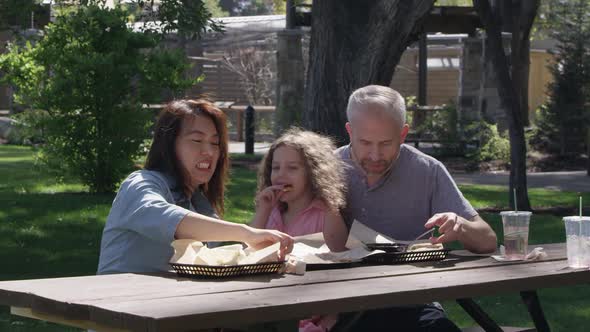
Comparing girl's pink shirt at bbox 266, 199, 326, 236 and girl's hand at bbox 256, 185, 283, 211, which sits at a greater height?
girl's hand at bbox 256, 185, 283, 211

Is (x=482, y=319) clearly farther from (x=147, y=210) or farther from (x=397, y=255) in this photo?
(x=147, y=210)

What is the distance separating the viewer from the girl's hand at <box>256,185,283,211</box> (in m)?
4.22

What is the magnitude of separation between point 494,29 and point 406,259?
779cm

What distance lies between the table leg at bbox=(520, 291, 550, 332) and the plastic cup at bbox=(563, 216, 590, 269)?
474 millimetres

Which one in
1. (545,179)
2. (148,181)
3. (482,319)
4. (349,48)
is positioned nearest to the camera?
(148,181)

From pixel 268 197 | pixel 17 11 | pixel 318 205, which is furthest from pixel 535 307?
pixel 17 11

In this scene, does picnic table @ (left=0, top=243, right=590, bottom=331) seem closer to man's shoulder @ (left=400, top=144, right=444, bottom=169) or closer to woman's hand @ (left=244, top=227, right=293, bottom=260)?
woman's hand @ (left=244, top=227, right=293, bottom=260)

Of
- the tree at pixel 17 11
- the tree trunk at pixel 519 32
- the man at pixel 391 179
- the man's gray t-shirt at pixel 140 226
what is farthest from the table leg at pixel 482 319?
the tree trunk at pixel 519 32

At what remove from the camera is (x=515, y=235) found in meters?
4.11

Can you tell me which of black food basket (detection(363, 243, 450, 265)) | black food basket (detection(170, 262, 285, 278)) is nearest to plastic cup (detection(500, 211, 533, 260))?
black food basket (detection(363, 243, 450, 265))

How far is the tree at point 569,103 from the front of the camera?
19.5 m

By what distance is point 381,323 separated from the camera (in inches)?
162

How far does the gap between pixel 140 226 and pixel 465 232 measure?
1321 mm

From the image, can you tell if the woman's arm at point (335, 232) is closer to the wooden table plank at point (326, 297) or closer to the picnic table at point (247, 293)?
the picnic table at point (247, 293)
